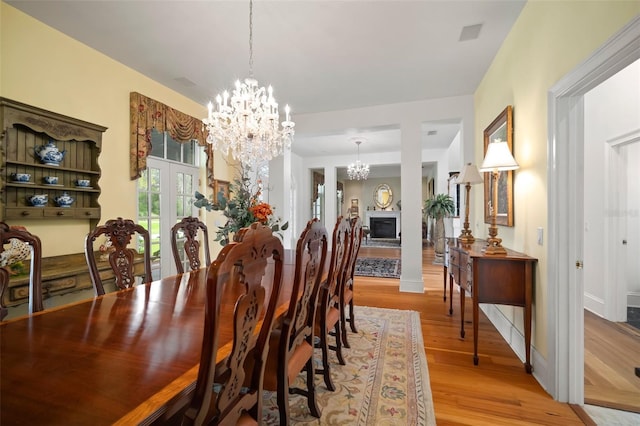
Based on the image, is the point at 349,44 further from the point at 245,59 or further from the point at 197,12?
the point at 197,12

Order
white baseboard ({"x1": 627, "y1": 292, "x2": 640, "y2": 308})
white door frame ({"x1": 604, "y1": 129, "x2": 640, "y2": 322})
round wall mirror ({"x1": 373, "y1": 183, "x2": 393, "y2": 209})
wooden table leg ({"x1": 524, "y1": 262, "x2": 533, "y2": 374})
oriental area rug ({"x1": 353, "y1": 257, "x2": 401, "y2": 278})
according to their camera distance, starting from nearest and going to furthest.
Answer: wooden table leg ({"x1": 524, "y1": 262, "x2": 533, "y2": 374})
white door frame ({"x1": 604, "y1": 129, "x2": 640, "y2": 322})
white baseboard ({"x1": 627, "y1": 292, "x2": 640, "y2": 308})
oriental area rug ({"x1": 353, "y1": 257, "x2": 401, "y2": 278})
round wall mirror ({"x1": 373, "y1": 183, "x2": 393, "y2": 209})

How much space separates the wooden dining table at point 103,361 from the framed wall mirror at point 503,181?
2.35 meters

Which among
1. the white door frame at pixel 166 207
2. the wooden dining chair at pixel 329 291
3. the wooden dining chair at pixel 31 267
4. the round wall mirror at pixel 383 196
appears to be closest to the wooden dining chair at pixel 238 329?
the wooden dining chair at pixel 329 291

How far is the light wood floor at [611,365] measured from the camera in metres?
1.82

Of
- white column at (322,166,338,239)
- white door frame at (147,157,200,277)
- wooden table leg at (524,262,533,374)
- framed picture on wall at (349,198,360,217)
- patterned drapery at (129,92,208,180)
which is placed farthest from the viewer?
framed picture on wall at (349,198,360,217)

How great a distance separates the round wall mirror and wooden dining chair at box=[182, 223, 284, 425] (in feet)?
38.3

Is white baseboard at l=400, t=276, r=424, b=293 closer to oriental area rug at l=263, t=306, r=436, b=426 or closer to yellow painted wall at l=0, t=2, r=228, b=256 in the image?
oriental area rug at l=263, t=306, r=436, b=426

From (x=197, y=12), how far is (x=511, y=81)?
2906 mm

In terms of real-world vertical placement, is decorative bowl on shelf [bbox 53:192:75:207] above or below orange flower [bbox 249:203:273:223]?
above

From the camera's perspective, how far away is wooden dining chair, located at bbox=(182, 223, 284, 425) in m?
0.70

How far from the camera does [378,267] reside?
607 centimetres

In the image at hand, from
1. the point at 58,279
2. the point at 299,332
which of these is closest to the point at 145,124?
the point at 58,279

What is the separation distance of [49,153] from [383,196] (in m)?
11.1

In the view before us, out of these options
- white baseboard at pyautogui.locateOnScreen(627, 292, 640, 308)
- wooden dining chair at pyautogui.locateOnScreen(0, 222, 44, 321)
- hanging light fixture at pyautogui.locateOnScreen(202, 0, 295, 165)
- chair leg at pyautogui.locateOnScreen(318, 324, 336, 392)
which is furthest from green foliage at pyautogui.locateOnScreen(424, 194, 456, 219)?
wooden dining chair at pyautogui.locateOnScreen(0, 222, 44, 321)
